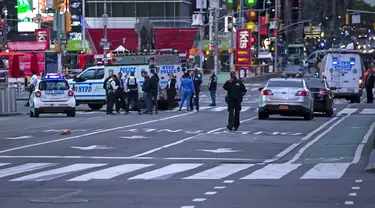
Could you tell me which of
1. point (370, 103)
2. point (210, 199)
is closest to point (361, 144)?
point (210, 199)

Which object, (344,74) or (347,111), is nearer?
(347,111)

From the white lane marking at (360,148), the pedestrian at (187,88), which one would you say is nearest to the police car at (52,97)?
the pedestrian at (187,88)

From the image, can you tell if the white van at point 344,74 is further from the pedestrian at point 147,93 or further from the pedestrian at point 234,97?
the pedestrian at point 234,97

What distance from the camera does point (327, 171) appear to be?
18.0m

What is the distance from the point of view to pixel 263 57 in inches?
4744

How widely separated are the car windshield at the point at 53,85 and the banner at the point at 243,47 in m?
43.6

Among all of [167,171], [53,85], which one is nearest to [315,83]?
[53,85]

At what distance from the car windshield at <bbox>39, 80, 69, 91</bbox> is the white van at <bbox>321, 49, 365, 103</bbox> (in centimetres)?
2022

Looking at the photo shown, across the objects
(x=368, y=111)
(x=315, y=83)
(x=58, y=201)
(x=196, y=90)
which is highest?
(x=315, y=83)

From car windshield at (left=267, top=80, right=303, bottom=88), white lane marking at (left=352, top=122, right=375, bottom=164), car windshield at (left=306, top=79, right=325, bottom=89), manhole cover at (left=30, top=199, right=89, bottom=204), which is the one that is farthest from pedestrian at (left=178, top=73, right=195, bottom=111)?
manhole cover at (left=30, top=199, right=89, bottom=204)

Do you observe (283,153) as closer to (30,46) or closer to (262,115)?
(262,115)

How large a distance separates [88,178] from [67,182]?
60 cm

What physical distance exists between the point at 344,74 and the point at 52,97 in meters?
21.5

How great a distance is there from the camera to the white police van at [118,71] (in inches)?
1741
